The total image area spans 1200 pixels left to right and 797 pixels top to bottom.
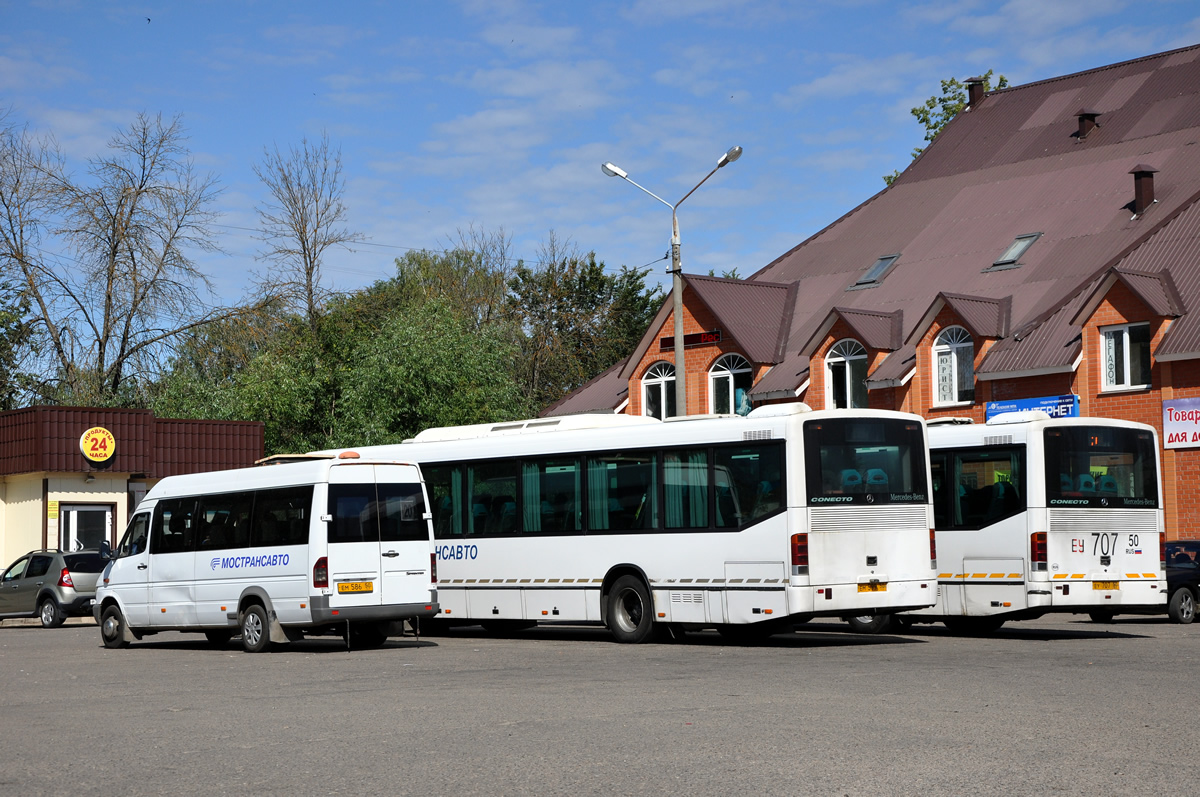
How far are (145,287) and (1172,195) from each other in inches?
1231

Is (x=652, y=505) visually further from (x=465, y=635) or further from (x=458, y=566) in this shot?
(x=465, y=635)

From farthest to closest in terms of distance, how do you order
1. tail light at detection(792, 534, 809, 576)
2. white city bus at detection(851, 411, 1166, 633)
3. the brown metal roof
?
1. the brown metal roof
2. white city bus at detection(851, 411, 1166, 633)
3. tail light at detection(792, 534, 809, 576)

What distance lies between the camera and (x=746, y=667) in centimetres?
1588

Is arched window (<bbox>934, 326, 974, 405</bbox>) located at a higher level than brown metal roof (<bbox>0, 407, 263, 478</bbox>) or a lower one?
higher

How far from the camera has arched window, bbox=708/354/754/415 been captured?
146ft

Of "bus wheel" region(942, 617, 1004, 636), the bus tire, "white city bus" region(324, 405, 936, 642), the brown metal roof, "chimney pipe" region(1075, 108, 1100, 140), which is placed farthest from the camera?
"chimney pipe" region(1075, 108, 1100, 140)

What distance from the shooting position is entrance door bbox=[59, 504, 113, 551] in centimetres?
4025

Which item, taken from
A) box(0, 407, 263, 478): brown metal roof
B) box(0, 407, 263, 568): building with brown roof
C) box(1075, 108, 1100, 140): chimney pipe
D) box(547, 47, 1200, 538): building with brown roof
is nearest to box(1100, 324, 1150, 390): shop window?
box(547, 47, 1200, 538): building with brown roof

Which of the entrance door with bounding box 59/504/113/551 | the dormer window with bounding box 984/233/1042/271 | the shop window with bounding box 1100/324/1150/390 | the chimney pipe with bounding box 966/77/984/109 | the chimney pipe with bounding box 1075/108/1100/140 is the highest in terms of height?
the chimney pipe with bounding box 966/77/984/109

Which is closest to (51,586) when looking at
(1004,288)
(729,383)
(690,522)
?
(690,522)

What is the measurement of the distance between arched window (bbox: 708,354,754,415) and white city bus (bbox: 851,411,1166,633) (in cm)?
2282

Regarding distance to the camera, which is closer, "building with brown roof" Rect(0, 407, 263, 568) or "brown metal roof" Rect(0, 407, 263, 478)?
"brown metal roof" Rect(0, 407, 263, 478)

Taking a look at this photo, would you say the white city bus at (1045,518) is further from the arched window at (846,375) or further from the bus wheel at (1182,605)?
the arched window at (846,375)

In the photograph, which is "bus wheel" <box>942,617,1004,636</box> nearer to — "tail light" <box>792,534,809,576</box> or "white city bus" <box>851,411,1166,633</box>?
"white city bus" <box>851,411,1166,633</box>
